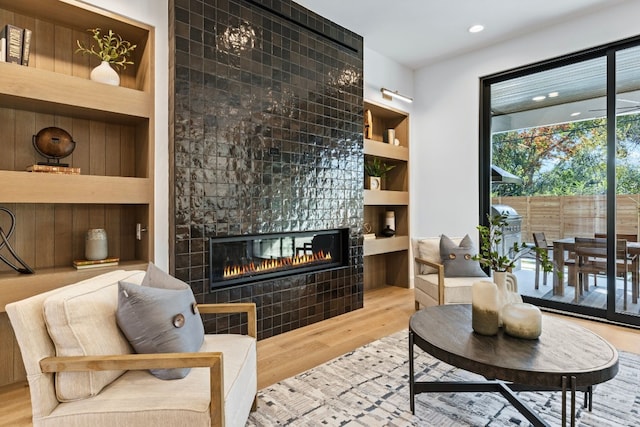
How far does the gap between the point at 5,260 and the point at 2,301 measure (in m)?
0.27

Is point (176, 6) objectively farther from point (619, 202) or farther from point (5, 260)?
point (619, 202)

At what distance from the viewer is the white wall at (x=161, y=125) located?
2.58 meters

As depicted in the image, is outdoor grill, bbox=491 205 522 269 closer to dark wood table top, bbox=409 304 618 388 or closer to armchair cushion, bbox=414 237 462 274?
armchair cushion, bbox=414 237 462 274

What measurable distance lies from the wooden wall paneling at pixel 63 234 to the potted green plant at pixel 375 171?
3171mm

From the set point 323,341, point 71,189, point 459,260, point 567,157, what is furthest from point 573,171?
point 71,189

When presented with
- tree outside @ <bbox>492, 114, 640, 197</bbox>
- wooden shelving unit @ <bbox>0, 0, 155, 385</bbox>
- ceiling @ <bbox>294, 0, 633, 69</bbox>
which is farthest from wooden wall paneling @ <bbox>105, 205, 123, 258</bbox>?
tree outside @ <bbox>492, 114, 640, 197</bbox>

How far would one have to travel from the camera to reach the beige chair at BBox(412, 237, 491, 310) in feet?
10.7

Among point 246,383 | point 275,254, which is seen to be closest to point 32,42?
point 275,254

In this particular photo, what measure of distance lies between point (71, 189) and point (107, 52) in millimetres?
1012

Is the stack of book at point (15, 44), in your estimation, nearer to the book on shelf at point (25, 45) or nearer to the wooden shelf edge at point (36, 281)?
the book on shelf at point (25, 45)

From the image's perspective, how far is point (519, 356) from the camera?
5.18 ft

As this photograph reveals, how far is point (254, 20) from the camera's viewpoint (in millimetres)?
3021

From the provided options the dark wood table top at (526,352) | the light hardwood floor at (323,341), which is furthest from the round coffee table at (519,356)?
the light hardwood floor at (323,341)

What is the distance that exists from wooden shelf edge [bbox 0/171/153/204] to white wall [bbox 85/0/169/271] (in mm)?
99
